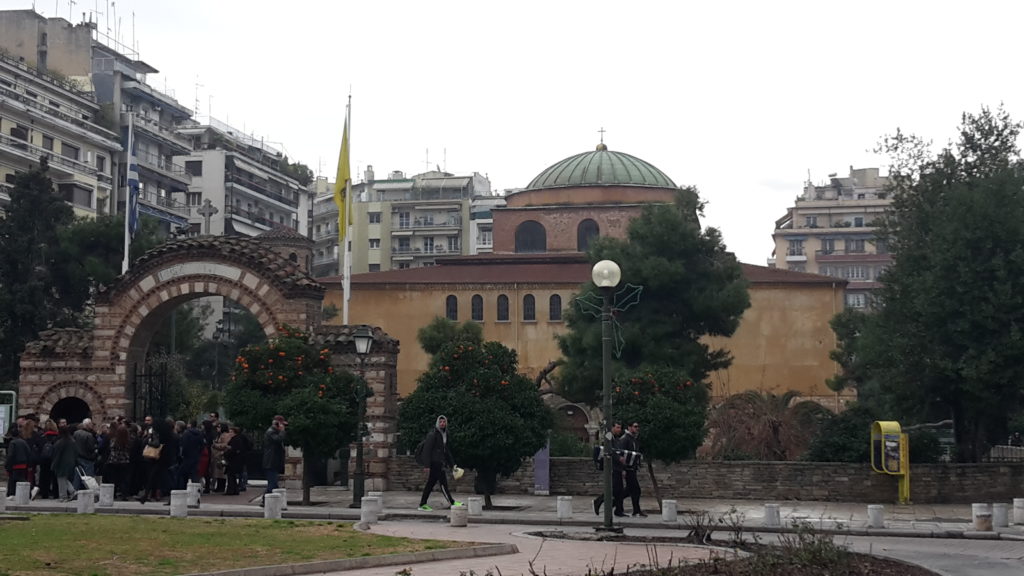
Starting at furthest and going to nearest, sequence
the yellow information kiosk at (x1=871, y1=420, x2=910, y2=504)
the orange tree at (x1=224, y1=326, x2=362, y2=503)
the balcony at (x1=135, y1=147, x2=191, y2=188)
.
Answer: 1. the balcony at (x1=135, y1=147, x2=191, y2=188)
2. the yellow information kiosk at (x1=871, y1=420, x2=910, y2=504)
3. the orange tree at (x1=224, y1=326, x2=362, y2=503)

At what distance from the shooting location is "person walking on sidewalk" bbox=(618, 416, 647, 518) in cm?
2073

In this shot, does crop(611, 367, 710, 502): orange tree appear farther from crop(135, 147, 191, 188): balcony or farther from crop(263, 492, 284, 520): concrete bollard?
crop(135, 147, 191, 188): balcony

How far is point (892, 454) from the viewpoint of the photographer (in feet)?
81.1

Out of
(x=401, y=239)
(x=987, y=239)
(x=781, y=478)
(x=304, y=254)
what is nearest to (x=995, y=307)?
(x=987, y=239)

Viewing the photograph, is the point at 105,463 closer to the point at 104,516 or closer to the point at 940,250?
the point at 104,516

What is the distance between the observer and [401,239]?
9675 cm

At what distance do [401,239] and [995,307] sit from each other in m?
72.1

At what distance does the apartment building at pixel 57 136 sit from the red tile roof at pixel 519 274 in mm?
13707

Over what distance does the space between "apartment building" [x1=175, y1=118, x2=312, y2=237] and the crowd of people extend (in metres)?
48.2

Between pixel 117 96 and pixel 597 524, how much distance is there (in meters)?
57.1

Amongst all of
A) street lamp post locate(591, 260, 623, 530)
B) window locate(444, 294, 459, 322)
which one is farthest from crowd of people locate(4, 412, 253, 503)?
window locate(444, 294, 459, 322)

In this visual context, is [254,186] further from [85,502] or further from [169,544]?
[169,544]

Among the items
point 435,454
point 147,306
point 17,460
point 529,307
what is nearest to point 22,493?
point 17,460

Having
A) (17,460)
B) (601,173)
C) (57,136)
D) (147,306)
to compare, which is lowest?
(17,460)
